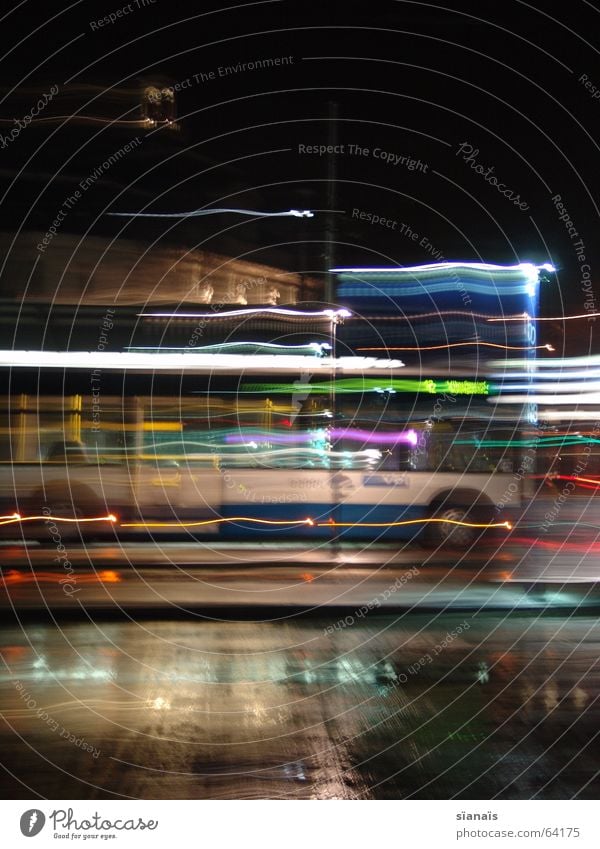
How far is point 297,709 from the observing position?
A: 18.3 feet

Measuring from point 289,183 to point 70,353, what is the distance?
2.85 metres

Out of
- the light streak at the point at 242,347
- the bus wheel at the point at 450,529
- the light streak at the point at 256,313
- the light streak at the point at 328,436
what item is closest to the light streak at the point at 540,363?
the light streak at the point at 328,436

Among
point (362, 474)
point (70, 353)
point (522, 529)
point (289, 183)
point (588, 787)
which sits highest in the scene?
point (289, 183)

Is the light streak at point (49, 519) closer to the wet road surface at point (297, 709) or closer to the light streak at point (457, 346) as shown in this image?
the wet road surface at point (297, 709)

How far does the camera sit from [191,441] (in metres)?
10.4

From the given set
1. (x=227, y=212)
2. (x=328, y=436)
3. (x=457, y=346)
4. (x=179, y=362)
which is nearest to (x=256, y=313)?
(x=179, y=362)

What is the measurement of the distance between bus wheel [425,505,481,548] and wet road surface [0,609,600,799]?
3.14 metres

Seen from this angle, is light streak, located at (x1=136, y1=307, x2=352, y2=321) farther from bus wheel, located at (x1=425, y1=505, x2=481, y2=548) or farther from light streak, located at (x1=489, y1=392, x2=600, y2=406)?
bus wheel, located at (x1=425, y1=505, x2=481, y2=548)

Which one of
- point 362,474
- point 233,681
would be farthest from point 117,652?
point 362,474

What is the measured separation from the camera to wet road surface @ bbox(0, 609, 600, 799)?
4410mm

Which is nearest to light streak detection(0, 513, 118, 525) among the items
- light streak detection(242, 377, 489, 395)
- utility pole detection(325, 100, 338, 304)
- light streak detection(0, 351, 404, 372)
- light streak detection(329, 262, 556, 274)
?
light streak detection(0, 351, 404, 372)

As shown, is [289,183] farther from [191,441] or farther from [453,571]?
[453,571]

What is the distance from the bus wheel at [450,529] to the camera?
11.3 meters

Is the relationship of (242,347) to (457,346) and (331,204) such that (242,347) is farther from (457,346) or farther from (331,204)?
(457,346)
